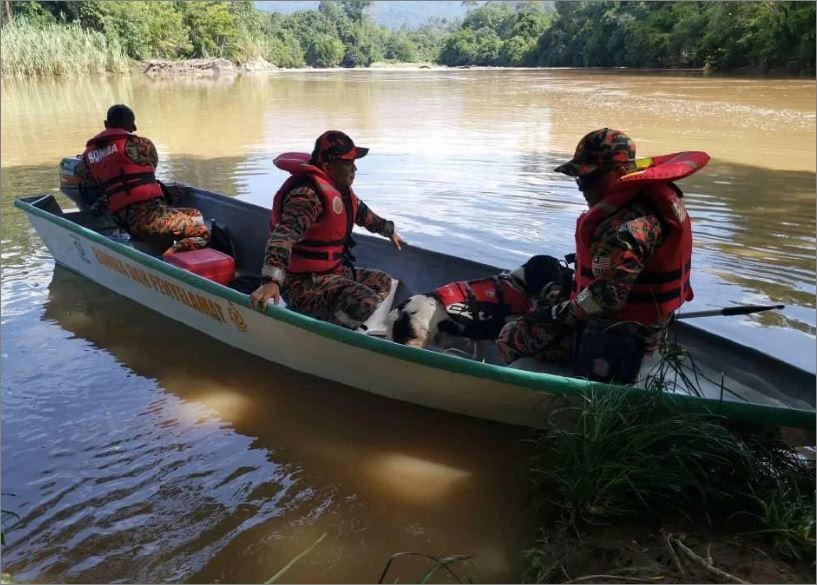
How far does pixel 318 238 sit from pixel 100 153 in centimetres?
221

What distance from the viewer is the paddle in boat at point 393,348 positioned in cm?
291

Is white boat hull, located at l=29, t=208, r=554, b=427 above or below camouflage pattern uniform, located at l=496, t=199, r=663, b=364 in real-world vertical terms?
below

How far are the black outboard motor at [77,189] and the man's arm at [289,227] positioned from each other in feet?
9.47

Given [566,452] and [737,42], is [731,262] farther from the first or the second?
[737,42]

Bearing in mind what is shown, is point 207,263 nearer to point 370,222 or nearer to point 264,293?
point 370,222

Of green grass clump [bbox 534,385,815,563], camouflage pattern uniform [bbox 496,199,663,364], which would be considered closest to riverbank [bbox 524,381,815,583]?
green grass clump [bbox 534,385,815,563]

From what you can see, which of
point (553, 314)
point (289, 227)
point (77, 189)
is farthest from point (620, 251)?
point (77, 189)

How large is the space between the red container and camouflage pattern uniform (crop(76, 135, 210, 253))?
0.89 feet

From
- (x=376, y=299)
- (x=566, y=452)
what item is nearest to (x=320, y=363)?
(x=376, y=299)

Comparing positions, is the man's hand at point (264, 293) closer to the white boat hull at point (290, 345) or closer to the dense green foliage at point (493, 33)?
the white boat hull at point (290, 345)

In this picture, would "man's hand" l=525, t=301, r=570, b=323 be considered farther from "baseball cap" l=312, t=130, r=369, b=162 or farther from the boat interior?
"baseball cap" l=312, t=130, r=369, b=162

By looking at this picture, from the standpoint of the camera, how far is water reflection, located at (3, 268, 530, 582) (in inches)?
105

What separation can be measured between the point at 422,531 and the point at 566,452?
657 mm

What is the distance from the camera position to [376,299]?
388 cm
